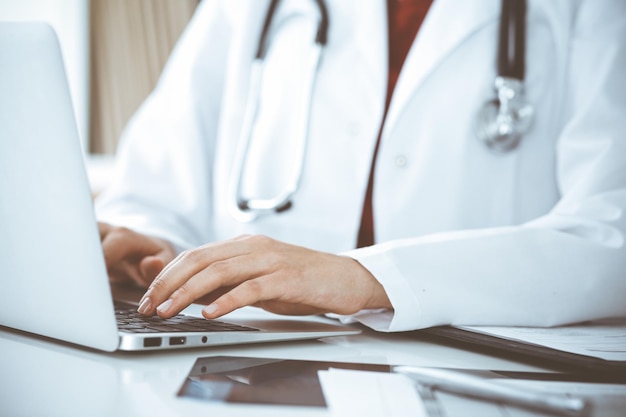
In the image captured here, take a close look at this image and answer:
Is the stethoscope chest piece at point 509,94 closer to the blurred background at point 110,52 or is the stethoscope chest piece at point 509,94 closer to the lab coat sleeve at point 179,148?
the lab coat sleeve at point 179,148

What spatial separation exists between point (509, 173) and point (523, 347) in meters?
0.58

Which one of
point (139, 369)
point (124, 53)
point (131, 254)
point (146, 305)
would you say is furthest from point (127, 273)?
point (124, 53)

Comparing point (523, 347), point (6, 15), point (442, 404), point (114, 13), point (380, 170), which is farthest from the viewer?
point (114, 13)

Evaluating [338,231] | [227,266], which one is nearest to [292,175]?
[338,231]

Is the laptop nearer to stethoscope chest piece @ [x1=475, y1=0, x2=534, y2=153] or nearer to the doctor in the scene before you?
the doctor

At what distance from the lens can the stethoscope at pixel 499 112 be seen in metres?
1.03

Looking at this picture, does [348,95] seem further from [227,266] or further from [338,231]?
[227,266]

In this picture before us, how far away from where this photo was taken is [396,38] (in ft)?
3.81

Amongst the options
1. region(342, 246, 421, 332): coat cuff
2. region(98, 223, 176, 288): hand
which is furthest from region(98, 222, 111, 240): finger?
region(342, 246, 421, 332): coat cuff

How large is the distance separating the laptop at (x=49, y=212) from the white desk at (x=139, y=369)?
0.02 m

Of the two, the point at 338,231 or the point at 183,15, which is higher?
the point at 183,15

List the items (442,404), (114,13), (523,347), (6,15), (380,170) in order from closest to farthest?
(442,404) < (523,347) < (380,170) < (6,15) < (114,13)

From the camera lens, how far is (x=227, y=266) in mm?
616

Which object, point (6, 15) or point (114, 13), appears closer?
point (6, 15)
